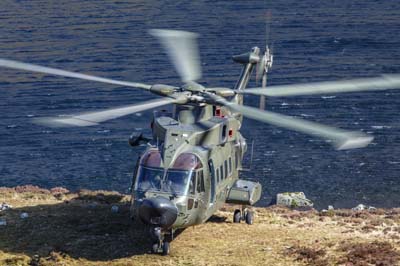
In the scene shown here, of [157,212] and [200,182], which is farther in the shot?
[200,182]

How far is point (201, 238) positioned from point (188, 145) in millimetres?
4004

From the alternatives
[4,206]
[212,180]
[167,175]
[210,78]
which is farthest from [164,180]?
[210,78]

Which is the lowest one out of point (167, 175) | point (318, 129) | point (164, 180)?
point (164, 180)

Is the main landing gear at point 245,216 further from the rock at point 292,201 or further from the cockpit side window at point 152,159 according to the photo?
the rock at point 292,201

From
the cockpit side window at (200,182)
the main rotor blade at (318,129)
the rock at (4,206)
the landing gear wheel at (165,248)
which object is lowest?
the rock at (4,206)

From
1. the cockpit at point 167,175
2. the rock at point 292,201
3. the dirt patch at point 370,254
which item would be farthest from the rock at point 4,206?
the rock at point 292,201

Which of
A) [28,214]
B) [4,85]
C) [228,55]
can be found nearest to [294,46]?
[228,55]

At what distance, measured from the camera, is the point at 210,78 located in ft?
307

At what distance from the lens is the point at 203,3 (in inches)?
5709

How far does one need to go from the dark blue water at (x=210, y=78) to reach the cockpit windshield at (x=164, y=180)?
26.4 m

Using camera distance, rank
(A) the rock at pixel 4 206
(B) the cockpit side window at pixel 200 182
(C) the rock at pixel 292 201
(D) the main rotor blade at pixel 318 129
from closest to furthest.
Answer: (D) the main rotor blade at pixel 318 129 < (B) the cockpit side window at pixel 200 182 < (A) the rock at pixel 4 206 < (C) the rock at pixel 292 201

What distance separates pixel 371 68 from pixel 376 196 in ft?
138

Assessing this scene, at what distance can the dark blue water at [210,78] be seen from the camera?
208 ft

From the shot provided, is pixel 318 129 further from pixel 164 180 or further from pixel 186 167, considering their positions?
pixel 164 180
